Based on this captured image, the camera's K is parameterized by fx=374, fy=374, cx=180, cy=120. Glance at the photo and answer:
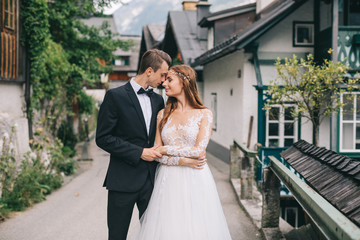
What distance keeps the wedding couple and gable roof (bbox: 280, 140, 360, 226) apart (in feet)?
3.11

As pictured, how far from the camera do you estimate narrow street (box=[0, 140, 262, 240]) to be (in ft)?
17.0

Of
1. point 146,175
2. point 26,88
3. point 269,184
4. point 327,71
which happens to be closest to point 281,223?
point 269,184

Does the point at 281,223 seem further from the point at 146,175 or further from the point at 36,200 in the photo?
the point at 36,200

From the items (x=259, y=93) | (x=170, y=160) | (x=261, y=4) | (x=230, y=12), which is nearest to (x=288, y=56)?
(x=259, y=93)

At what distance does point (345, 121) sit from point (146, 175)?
8042 mm

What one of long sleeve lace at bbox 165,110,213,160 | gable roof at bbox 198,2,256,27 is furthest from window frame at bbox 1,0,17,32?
gable roof at bbox 198,2,256,27

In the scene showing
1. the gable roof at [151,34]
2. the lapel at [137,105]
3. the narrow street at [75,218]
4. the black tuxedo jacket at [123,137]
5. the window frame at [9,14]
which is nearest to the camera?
the black tuxedo jacket at [123,137]

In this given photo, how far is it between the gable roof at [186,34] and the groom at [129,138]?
46.0 ft

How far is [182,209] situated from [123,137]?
828 millimetres

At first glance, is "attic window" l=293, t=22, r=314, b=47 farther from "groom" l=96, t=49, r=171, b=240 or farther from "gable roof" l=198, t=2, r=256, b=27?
"groom" l=96, t=49, r=171, b=240

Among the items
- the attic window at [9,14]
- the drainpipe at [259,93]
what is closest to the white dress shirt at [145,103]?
the attic window at [9,14]

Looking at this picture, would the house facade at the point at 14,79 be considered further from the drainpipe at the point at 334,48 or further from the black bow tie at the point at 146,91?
the drainpipe at the point at 334,48

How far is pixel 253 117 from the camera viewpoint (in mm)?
10445

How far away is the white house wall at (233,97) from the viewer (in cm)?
1048
